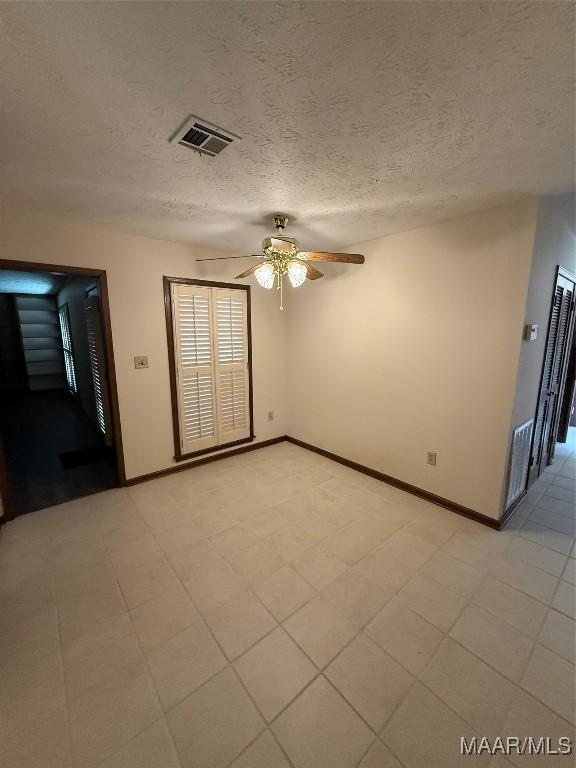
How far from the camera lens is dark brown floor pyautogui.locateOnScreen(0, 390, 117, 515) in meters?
2.77

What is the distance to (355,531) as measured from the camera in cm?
224

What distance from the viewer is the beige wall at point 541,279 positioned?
2.02 m

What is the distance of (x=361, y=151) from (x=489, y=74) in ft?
1.82

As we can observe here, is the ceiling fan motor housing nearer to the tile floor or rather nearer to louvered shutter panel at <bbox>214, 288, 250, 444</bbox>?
louvered shutter panel at <bbox>214, 288, 250, 444</bbox>

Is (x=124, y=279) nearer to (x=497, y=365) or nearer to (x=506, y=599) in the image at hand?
(x=497, y=365)

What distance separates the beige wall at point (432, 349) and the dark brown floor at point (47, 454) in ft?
8.63

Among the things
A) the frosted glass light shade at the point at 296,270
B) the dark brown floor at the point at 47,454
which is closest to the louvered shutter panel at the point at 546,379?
the frosted glass light shade at the point at 296,270

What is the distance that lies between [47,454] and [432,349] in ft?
14.7

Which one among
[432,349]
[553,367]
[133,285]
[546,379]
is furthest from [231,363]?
[553,367]

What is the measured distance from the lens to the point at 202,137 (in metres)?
1.36

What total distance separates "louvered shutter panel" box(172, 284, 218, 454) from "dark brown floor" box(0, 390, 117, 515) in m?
0.90

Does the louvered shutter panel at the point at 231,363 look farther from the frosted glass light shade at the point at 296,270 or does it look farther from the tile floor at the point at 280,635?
the frosted glass light shade at the point at 296,270

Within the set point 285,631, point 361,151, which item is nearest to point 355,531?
point 285,631

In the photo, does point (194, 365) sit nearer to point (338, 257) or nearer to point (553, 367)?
point (338, 257)
